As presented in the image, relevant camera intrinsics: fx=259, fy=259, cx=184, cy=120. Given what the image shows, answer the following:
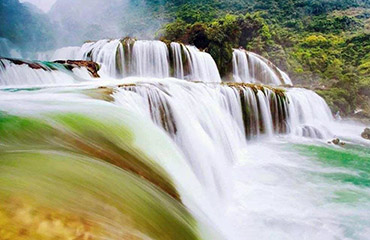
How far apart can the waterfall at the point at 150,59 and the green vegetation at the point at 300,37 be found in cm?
421

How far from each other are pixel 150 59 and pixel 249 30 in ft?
49.3

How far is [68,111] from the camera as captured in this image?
3264 mm

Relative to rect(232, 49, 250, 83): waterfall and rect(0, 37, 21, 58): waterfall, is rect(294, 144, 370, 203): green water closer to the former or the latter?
rect(232, 49, 250, 83): waterfall

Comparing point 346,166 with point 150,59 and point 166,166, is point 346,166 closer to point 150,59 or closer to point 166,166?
point 166,166

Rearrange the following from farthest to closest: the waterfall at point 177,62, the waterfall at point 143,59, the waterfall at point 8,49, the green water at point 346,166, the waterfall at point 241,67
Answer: the waterfall at point 8,49 → the waterfall at point 241,67 → the waterfall at point 177,62 → the waterfall at point 143,59 → the green water at point 346,166

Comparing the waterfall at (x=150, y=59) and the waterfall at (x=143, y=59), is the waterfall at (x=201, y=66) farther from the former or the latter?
the waterfall at (x=150, y=59)

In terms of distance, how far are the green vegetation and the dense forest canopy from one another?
0.06 metres

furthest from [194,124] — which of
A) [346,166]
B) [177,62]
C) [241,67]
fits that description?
[241,67]

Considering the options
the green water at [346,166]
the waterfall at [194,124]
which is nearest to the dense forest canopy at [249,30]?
the green water at [346,166]

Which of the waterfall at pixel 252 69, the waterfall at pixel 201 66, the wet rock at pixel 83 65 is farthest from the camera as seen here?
the waterfall at pixel 252 69

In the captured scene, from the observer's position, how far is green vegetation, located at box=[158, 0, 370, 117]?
16438 millimetres

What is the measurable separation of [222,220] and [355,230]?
1.82 m

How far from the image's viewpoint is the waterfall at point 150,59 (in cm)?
1276

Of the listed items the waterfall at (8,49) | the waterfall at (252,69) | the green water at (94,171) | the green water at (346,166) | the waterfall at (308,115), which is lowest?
the green water at (346,166)
